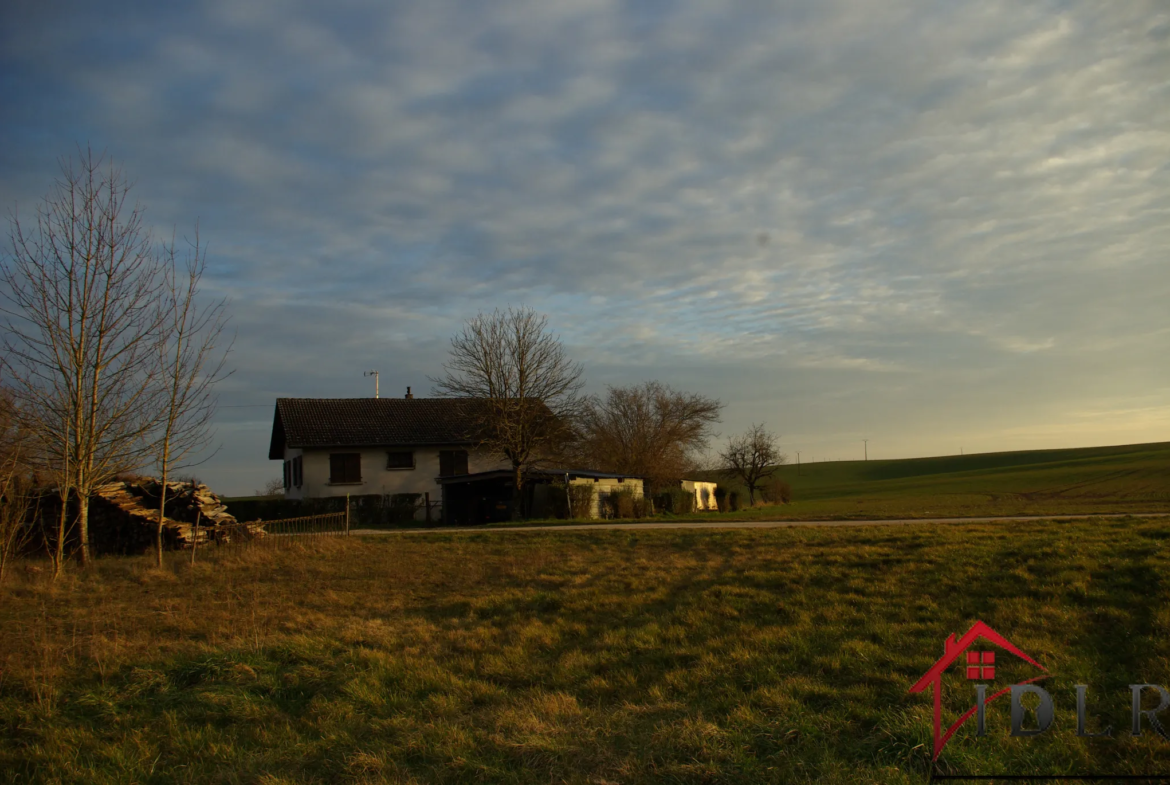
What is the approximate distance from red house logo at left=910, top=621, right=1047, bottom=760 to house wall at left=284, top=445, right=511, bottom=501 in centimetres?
3182

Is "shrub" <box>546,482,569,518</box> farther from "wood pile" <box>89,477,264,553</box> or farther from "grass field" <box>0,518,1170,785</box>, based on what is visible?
"grass field" <box>0,518,1170,785</box>

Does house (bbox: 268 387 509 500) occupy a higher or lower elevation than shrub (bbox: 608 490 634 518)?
higher

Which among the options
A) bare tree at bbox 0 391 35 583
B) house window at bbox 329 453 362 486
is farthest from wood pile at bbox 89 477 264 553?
house window at bbox 329 453 362 486

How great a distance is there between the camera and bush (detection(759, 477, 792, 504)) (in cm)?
5142

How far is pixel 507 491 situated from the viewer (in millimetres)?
33344

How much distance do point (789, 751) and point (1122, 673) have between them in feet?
11.3

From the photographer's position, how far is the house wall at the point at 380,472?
3641 cm

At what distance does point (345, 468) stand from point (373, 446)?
5.58 ft

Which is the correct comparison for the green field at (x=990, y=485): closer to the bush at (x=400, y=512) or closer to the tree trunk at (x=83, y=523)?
the bush at (x=400, y=512)

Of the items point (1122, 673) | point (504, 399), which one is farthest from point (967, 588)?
point (504, 399)

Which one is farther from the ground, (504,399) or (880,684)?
(504,399)

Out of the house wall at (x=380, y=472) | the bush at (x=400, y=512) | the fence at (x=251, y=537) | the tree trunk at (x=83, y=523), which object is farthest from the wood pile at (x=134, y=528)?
the house wall at (x=380, y=472)

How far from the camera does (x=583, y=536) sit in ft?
Answer: 64.0

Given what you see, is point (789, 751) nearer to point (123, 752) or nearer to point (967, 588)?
point (123, 752)
